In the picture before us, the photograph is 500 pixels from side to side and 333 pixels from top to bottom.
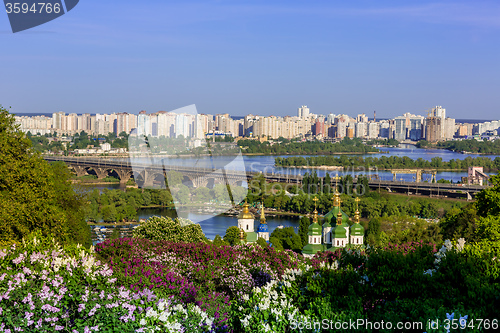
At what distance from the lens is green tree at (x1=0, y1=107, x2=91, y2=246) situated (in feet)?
13.6

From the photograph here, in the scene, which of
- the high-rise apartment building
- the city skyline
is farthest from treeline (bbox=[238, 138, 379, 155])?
the high-rise apartment building

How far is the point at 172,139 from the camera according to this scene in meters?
27.5

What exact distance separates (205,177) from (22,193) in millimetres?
15416

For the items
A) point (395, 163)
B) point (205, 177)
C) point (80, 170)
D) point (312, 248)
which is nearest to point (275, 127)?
point (395, 163)

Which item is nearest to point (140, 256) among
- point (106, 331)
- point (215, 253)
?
point (215, 253)

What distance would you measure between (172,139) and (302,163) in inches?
479

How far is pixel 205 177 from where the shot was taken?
1981cm

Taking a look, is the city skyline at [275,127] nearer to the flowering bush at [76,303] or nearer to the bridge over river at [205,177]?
the bridge over river at [205,177]
